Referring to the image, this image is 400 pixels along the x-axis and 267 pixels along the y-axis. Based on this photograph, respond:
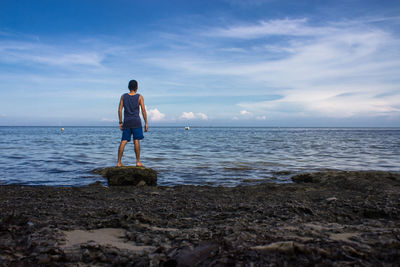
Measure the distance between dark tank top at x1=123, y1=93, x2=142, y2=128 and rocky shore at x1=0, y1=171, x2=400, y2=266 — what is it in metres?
2.43

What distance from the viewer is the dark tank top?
Result: 24.7 ft

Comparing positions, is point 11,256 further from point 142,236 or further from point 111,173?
point 111,173

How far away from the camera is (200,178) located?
812cm

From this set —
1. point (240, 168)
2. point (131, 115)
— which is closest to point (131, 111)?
point (131, 115)

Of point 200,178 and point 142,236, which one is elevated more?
point 142,236

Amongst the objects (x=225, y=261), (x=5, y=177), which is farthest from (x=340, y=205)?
(x=5, y=177)

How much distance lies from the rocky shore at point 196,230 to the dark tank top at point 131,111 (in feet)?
7.98

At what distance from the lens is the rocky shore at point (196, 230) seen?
1930 mm

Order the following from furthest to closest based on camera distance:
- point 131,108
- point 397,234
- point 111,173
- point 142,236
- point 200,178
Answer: point 200,178 → point 131,108 → point 111,173 → point 142,236 → point 397,234

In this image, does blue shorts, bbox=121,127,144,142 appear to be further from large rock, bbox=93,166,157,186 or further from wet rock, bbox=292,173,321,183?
wet rock, bbox=292,173,321,183

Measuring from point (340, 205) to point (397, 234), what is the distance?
173 centimetres

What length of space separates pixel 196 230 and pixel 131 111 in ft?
17.2

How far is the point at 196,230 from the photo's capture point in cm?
284

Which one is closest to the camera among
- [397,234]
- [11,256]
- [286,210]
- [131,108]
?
[11,256]
